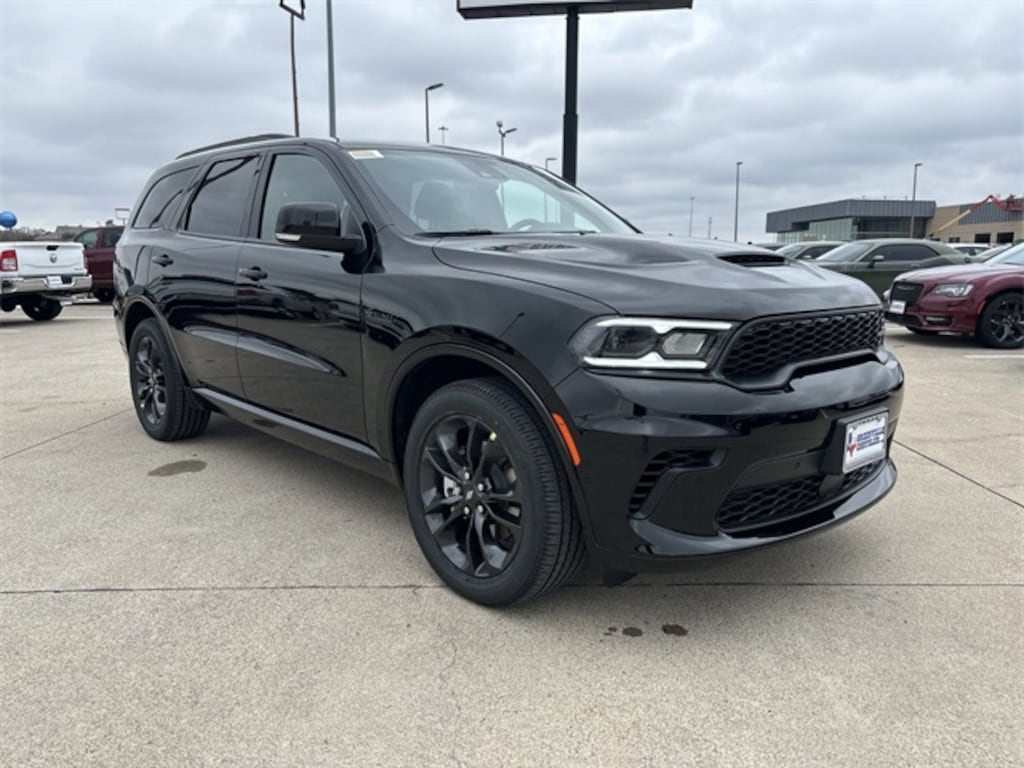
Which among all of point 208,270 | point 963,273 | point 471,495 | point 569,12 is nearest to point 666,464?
point 471,495

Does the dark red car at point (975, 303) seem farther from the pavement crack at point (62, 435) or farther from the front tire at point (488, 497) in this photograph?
the pavement crack at point (62, 435)

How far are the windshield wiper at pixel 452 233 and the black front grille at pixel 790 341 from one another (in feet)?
4.19

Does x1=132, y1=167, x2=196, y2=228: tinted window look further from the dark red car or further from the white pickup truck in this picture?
the white pickup truck

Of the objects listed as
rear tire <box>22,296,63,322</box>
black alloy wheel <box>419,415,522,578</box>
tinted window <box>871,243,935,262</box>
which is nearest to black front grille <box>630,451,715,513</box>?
black alloy wheel <box>419,415,522,578</box>

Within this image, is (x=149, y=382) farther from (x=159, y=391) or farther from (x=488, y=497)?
(x=488, y=497)

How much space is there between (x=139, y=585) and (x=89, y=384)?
5.10 meters

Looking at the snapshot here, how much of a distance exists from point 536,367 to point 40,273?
13.3m

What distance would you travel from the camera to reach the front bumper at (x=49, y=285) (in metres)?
12.3

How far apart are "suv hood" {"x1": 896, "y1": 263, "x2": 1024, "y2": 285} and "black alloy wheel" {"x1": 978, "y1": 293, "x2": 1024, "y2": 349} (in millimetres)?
303

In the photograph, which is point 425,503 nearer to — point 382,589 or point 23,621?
point 382,589

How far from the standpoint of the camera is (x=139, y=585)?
9.31 feet

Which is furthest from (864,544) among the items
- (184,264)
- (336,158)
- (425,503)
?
(184,264)

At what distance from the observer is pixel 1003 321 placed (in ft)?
29.5

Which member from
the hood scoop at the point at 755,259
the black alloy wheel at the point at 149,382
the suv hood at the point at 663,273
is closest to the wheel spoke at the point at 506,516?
the suv hood at the point at 663,273
